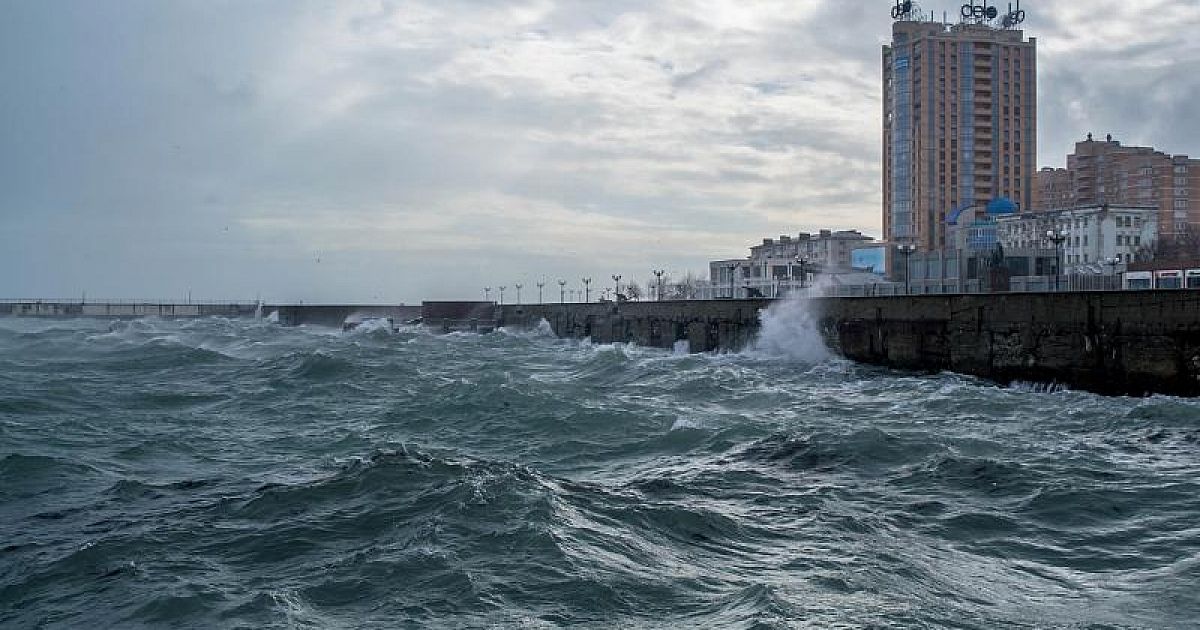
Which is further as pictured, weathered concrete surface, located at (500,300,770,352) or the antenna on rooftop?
the antenna on rooftop

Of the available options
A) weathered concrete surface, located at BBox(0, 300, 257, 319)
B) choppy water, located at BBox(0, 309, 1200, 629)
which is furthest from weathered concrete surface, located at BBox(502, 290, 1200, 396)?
weathered concrete surface, located at BBox(0, 300, 257, 319)

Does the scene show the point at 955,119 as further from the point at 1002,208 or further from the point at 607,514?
the point at 607,514

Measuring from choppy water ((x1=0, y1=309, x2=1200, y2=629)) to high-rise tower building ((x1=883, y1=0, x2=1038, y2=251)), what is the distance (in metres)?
101

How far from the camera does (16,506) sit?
39.2ft

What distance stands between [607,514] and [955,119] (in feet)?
386

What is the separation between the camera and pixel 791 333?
39.8 metres

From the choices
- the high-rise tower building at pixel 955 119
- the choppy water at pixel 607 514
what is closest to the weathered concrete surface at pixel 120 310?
the high-rise tower building at pixel 955 119

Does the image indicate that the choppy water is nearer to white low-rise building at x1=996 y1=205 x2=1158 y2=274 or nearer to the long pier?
the long pier

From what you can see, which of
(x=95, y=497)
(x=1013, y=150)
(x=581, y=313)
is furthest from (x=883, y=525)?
(x=1013, y=150)

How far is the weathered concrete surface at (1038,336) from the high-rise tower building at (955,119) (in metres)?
85.8

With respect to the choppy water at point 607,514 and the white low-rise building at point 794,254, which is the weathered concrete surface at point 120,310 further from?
the choppy water at point 607,514

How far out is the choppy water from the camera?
316 inches

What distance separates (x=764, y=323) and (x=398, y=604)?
34999 mm

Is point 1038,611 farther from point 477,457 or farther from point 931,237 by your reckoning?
point 931,237
